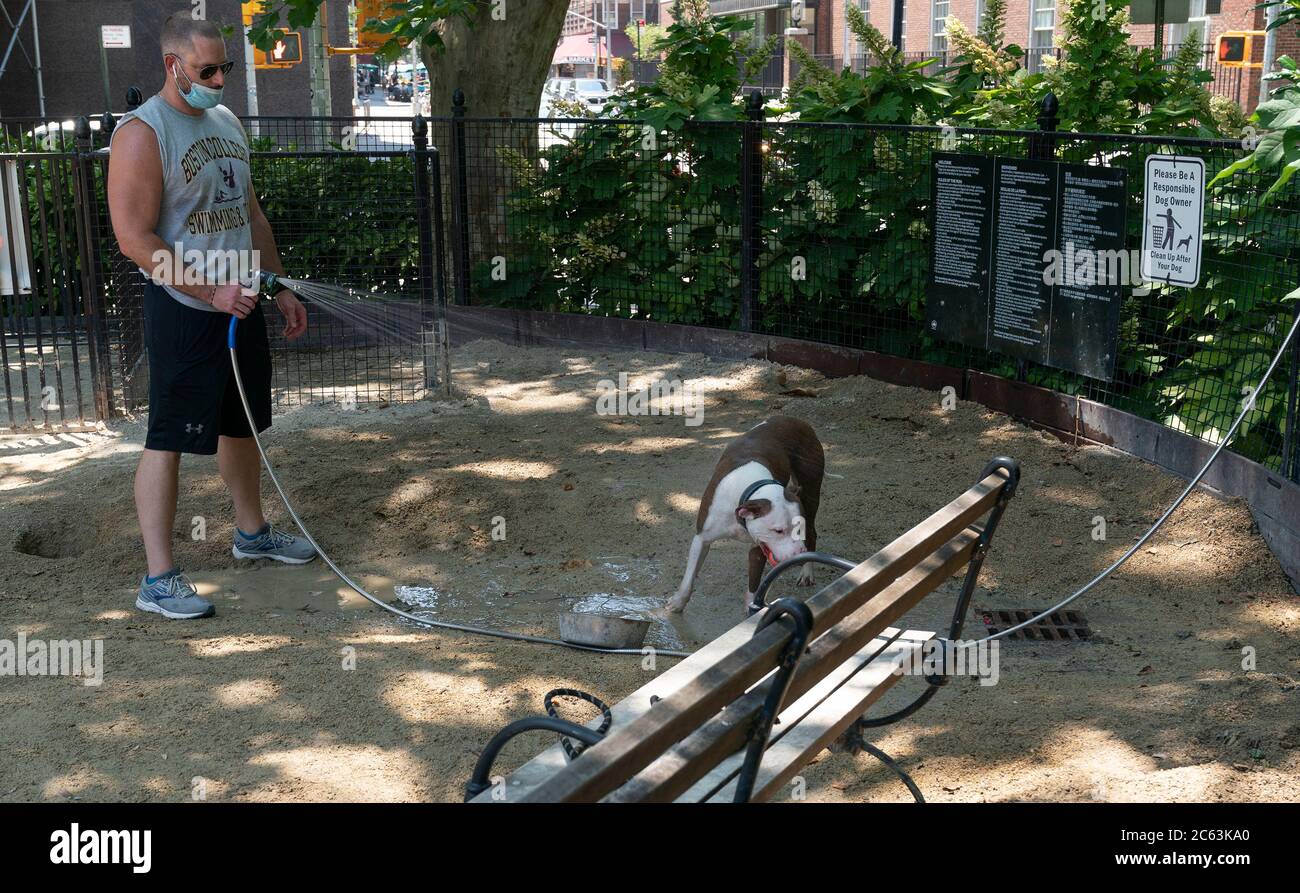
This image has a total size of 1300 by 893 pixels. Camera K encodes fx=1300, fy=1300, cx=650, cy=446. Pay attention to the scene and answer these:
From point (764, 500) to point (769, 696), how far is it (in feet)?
8.18

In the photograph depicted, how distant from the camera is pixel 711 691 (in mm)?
2539

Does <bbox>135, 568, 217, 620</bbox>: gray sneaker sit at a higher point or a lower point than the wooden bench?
lower

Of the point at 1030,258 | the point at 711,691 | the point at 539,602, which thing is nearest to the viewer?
the point at 711,691

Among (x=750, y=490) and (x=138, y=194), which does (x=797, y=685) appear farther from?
(x=138, y=194)

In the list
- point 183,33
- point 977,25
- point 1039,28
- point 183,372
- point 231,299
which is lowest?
point 183,372

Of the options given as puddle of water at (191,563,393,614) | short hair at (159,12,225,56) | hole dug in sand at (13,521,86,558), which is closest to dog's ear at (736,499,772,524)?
puddle of water at (191,563,393,614)

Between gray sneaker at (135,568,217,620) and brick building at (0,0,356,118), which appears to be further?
brick building at (0,0,356,118)

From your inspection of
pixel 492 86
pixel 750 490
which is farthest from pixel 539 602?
pixel 492 86

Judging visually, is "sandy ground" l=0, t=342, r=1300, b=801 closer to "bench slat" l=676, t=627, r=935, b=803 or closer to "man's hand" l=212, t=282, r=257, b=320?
"bench slat" l=676, t=627, r=935, b=803

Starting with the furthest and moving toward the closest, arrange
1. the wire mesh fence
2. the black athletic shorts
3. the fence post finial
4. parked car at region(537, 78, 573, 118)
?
parked car at region(537, 78, 573, 118) < the fence post finial < the wire mesh fence < the black athletic shorts

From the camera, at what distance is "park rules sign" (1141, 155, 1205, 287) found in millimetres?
6766

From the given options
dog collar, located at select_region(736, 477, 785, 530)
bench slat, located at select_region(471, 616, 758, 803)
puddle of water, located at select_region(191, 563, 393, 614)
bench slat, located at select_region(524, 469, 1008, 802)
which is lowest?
puddle of water, located at select_region(191, 563, 393, 614)

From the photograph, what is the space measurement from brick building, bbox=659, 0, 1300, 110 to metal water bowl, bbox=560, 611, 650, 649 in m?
12.1

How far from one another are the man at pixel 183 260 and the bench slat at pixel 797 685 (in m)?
3.08
